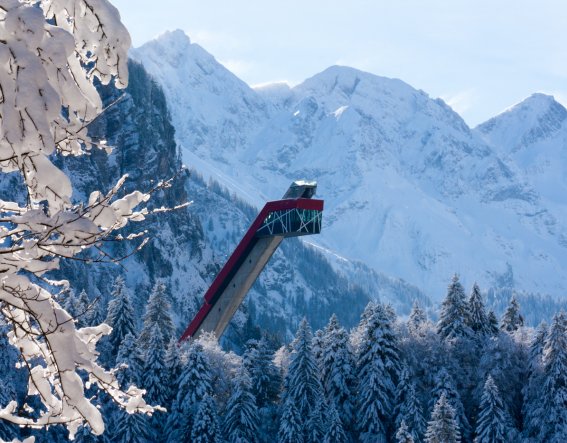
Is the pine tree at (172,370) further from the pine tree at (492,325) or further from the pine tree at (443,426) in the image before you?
the pine tree at (492,325)

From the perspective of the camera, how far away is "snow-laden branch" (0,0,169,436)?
5105 mm

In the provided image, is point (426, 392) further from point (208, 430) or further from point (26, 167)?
point (26, 167)

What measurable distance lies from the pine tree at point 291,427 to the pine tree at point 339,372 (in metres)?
2.57

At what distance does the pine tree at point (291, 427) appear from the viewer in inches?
1826

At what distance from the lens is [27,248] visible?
5812mm

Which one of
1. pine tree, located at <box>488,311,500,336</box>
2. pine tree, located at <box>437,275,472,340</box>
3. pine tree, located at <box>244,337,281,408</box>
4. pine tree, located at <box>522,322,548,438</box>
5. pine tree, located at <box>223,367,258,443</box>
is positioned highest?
pine tree, located at <box>488,311,500,336</box>

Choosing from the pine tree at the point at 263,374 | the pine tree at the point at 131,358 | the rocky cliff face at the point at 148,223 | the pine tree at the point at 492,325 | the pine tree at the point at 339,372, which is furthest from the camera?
the rocky cliff face at the point at 148,223

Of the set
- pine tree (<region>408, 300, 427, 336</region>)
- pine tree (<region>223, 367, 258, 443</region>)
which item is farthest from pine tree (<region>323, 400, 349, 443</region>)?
pine tree (<region>408, 300, 427, 336</region>)

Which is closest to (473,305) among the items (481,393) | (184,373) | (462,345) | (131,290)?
(462,345)

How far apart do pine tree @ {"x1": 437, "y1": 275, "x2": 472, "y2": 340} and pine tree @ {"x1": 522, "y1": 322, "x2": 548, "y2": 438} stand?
4.95m

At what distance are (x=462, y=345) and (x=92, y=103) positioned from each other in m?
49.5

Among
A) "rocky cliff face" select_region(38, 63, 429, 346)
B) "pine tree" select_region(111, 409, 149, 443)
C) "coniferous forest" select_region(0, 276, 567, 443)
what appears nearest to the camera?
"pine tree" select_region(111, 409, 149, 443)

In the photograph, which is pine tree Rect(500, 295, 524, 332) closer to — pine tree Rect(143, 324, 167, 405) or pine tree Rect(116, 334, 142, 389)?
pine tree Rect(143, 324, 167, 405)

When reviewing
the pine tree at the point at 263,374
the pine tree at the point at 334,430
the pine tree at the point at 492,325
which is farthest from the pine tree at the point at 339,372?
the pine tree at the point at 492,325
